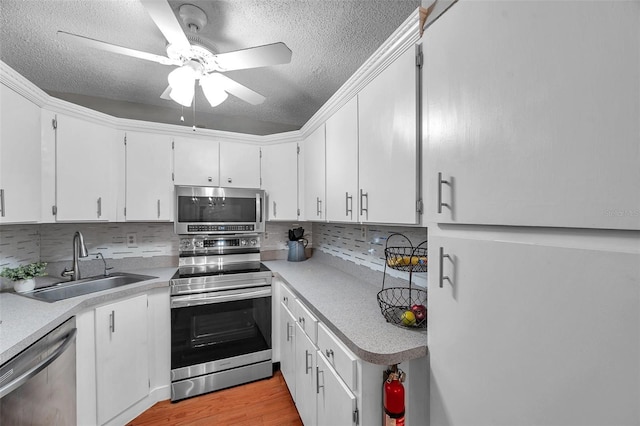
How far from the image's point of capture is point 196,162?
237 centimetres

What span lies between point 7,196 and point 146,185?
2.65 feet

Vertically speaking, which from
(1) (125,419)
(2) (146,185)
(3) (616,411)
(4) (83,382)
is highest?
(2) (146,185)

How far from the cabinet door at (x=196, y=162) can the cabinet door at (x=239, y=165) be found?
0.06m

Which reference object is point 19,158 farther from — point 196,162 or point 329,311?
point 329,311

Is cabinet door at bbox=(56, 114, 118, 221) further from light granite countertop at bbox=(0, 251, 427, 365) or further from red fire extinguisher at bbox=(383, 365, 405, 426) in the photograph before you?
red fire extinguisher at bbox=(383, 365, 405, 426)

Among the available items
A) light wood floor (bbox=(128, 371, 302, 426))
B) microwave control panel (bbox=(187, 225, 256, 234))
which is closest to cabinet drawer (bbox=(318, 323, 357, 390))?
light wood floor (bbox=(128, 371, 302, 426))

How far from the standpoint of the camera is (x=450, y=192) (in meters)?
0.85

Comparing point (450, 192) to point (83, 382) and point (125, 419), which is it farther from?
point (125, 419)

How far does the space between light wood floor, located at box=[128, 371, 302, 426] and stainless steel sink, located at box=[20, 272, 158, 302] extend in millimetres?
974

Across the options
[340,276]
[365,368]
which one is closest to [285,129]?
[340,276]

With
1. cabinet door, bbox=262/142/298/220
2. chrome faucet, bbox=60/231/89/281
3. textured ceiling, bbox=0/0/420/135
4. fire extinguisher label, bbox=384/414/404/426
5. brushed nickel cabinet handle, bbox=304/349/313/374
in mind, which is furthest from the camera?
cabinet door, bbox=262/142/298/220

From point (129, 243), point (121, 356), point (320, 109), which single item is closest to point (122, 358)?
point (121, 356)

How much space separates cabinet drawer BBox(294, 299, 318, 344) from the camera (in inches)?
56.9

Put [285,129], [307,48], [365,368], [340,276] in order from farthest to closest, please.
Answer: [285,129]
[340,276]
[307,48]
[365,368]
